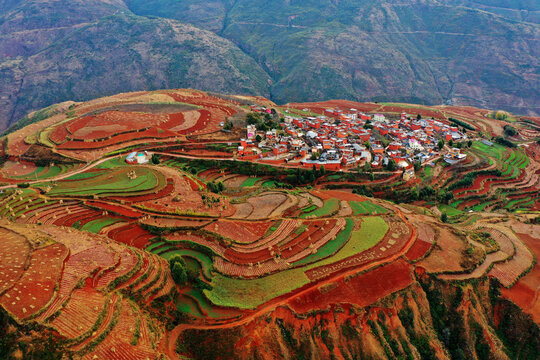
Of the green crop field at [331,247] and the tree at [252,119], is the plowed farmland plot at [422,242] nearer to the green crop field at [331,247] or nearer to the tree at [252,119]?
the green crop field at [331,247]

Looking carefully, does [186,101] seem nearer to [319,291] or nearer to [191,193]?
[191,193]

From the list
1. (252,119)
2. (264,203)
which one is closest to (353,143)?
(252,119)

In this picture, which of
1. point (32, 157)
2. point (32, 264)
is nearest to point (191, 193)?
point (32, 264)

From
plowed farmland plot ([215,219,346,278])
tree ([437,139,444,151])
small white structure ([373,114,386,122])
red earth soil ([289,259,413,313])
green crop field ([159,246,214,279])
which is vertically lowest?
small white structure ([373,114,386,122])

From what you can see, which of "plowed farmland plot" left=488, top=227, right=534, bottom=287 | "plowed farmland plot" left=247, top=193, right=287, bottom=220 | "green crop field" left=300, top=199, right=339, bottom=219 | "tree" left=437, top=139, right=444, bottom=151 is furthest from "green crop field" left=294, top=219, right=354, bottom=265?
→ "tree" left=437, top=139, right=444, bottom=151

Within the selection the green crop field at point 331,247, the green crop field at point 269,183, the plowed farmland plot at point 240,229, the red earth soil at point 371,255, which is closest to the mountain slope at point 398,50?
A: the green crop field at point 269,183

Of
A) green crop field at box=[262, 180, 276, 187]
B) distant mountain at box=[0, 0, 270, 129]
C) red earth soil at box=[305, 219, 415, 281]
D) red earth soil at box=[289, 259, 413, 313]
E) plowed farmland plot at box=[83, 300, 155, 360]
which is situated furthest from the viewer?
distant mountain at box=[0, 0, 270, 129]

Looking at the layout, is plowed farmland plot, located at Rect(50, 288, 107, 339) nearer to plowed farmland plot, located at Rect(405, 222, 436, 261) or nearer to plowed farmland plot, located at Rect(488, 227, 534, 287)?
plowed farmland plot, located at Rect(405, 222, 436, 261)
